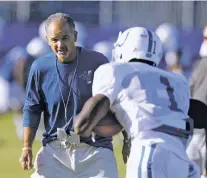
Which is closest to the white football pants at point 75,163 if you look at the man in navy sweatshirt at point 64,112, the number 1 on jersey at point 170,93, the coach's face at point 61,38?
the man in navy sweatshirt at point 64,112

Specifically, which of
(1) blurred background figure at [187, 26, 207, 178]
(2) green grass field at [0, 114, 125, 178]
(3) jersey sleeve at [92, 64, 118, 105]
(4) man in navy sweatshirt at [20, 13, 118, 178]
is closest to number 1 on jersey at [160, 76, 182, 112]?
(3) jersey sleeve at [92, 64, 118, 105]

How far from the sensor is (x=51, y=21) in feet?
23.1

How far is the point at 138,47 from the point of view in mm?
5652

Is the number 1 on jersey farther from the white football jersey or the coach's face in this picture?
the coach's face

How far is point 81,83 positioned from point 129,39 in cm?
142

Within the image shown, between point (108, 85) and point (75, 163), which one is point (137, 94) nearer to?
point (108, 85)

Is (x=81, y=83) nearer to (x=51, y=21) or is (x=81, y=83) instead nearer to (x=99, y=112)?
(x=51, y=21)

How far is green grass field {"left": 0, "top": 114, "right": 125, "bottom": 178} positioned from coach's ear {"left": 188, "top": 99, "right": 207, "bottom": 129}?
5.75 m

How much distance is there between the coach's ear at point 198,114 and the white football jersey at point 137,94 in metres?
0.36

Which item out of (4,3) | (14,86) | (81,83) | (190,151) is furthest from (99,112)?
(4,3)

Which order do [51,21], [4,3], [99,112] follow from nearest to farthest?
[99,112], [51,21], [4,3]

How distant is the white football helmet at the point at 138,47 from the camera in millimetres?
5656

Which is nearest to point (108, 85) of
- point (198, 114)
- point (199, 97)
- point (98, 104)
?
point (98, 104)

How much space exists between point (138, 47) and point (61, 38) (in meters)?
1.37
